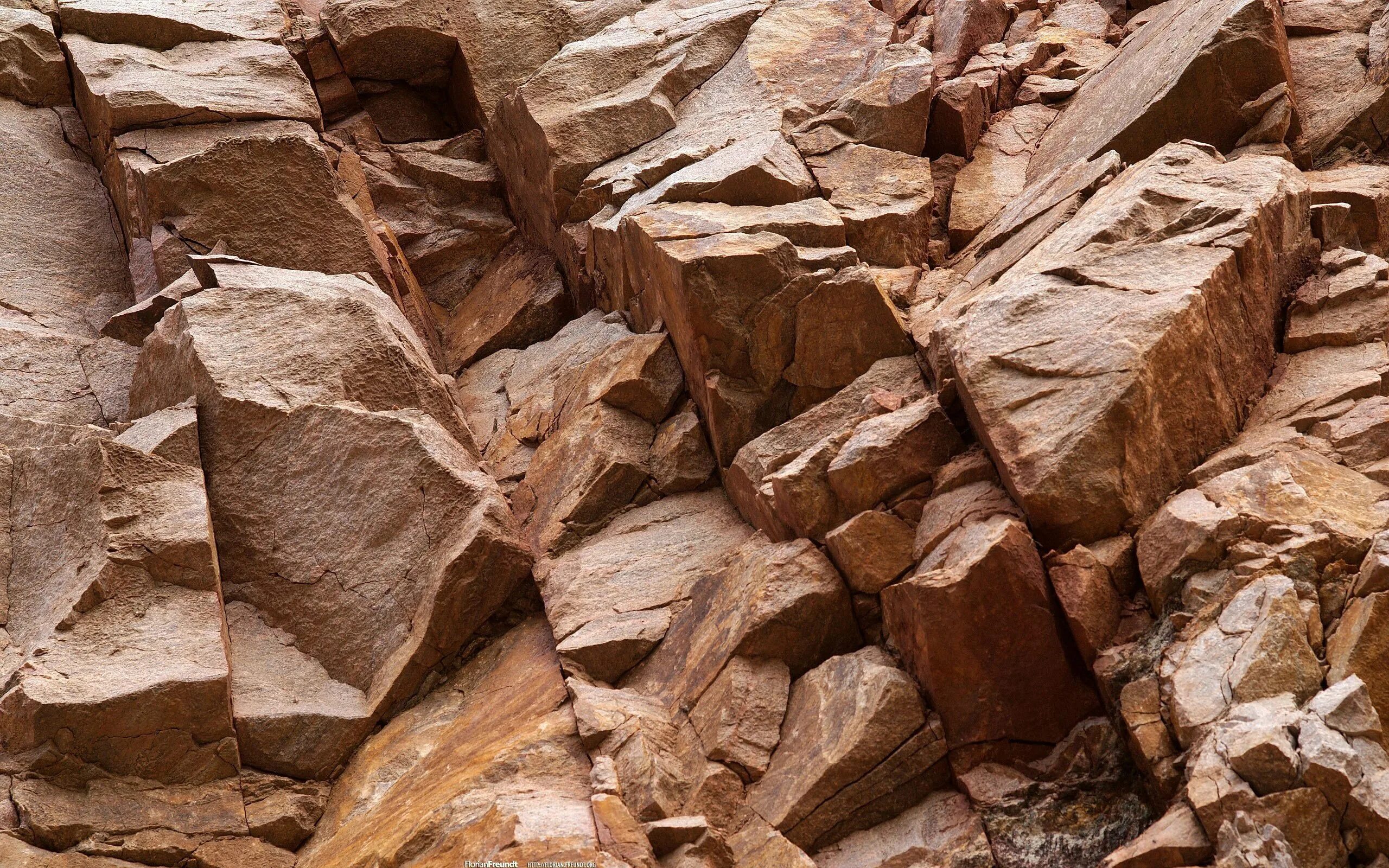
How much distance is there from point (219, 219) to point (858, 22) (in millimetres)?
7833

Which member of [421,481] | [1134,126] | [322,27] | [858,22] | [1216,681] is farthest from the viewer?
[322,27]

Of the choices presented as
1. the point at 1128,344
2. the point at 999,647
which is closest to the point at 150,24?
the point at 1128,344

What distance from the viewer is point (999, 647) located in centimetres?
728

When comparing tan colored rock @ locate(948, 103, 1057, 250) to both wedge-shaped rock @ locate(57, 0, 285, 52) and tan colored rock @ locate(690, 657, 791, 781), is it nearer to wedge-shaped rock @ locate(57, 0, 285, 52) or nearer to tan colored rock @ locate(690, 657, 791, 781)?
tan colored rock @ locate(690, 657, 791, 781)

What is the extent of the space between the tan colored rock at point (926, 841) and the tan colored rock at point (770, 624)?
1.27 meters

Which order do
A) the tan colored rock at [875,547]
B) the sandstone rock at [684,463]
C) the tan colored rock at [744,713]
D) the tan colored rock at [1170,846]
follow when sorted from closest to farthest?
the tan colored rock at [1170,846]
the tan colored rock at [744,713]
the tan colored rock at [875,547]
the sandstone rock at [684,463]

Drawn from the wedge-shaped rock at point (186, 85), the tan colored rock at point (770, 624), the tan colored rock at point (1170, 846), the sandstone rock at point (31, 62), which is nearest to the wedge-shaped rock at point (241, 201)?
the wedge-shaped rock at point (186, 85)

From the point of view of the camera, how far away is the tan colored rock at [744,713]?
782cm

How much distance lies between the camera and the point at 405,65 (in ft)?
A: 53.2

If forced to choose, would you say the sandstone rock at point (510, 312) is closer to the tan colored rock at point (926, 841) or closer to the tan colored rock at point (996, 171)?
the tan colored rock at point (996, 171)

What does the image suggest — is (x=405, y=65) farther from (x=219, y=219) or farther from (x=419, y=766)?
(x=419, y=766)

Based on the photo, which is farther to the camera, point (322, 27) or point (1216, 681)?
point (322, 27)

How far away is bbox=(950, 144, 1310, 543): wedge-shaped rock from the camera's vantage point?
291 inches

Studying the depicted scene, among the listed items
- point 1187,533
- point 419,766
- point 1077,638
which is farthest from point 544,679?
point 1187,533
